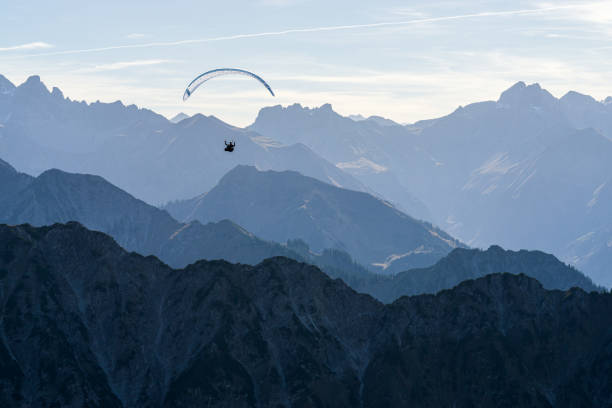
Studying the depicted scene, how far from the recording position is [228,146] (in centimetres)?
17962

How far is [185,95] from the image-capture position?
199875mm

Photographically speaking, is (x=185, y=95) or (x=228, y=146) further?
(x=185, y=95)

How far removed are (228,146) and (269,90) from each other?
26.3 m

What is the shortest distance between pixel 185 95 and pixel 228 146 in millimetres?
27362

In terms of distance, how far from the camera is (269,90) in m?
200

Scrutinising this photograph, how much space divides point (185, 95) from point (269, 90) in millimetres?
20311

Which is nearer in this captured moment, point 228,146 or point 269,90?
point 228,146
